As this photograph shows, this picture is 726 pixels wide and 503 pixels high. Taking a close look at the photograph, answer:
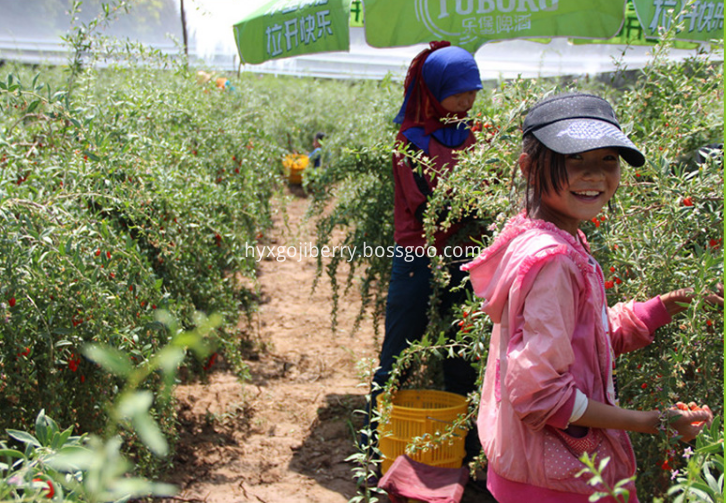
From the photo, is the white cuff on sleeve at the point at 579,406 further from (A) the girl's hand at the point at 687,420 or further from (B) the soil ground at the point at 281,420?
(B) the soil ground at the point at 281,420

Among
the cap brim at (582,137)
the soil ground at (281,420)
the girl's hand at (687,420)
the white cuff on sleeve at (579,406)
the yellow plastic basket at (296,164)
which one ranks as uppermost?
the cap brim at (582,137)

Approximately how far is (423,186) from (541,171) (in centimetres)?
133

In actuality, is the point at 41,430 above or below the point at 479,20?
below

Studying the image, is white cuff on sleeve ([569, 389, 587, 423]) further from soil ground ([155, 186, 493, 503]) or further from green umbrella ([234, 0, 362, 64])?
green umbrella ([234, 0, 362, 64])

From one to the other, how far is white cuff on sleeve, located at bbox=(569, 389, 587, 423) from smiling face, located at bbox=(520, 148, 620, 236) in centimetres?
36

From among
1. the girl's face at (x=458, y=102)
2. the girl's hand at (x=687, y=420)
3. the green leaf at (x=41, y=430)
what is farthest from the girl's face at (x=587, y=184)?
the girl's face at (x=458, y=102)

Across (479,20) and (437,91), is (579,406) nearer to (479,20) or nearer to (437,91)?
→ (437,91)

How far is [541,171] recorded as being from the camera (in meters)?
1.33

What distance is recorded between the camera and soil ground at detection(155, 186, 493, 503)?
9.23 feet

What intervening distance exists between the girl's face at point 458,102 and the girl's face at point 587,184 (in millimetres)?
1442

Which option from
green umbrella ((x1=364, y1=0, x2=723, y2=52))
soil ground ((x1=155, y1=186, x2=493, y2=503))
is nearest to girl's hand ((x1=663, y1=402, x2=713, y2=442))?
soil ground ((x1=155, y1=186, x2=493, y2=503))

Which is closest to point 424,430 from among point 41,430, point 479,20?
point 41,430

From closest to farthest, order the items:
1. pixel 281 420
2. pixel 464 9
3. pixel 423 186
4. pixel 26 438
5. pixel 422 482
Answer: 1. pixel 26 438
2. pixel 422 482
3. pixel 423 186
4. pixel 464 9
5. pixel 281 420

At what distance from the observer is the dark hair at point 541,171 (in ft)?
4.27
